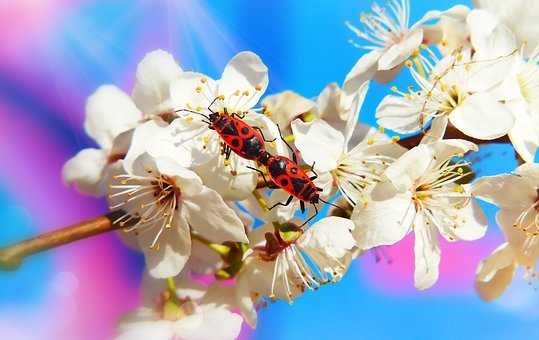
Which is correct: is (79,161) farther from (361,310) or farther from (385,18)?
(361,310)

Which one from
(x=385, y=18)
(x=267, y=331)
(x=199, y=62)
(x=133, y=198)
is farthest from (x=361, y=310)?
(x=133, y=198)

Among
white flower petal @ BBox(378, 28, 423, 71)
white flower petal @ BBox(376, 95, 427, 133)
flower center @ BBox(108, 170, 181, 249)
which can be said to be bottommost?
flower center @ BBox(108, 170, 181, 249)

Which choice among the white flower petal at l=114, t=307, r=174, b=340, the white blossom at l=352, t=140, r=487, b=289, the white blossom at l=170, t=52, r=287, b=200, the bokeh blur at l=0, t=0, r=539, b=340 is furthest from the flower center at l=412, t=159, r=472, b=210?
the bokeh blur at l=0, t=0, r=539, b=340

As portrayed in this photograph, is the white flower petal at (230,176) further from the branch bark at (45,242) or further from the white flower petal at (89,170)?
the white flower petal at (89,170)

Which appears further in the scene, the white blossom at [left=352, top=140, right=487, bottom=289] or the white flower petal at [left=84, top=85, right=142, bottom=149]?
the white flower petal at [left=84, top=85, right=142, bottom=149]

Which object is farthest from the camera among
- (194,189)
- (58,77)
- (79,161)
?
(58,77)

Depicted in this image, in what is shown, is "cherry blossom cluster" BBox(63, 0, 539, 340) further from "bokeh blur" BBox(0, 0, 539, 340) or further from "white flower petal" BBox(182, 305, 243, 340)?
"bokeh blur" BBox(0, 0, 539, 340)

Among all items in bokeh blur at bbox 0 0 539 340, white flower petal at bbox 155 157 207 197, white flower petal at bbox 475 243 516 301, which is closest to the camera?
white flower petal at bbox 155 157 207 197

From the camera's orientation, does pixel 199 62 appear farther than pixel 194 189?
Yes

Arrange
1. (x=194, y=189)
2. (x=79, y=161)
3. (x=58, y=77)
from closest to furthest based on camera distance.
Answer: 1. (x=194, y=189)
2. (x=79, y=161)
3. (x=58, y=77)
